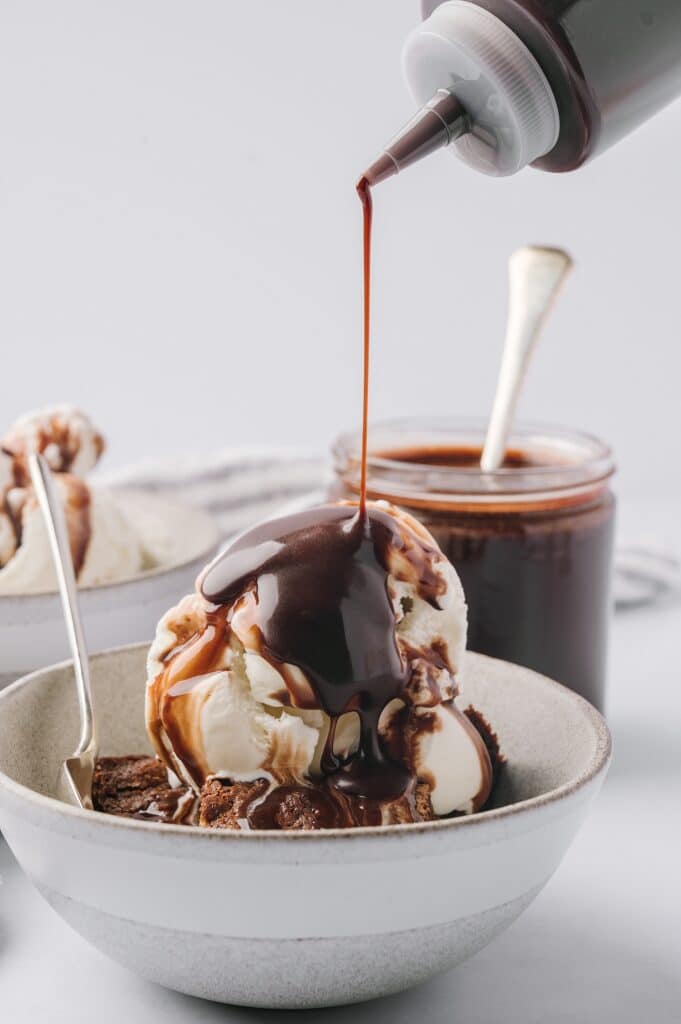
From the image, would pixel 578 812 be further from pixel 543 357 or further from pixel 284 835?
pixel 543 357

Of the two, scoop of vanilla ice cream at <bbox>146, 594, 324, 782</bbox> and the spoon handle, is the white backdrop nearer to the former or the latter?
the spoon handle

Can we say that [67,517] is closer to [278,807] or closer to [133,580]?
[133,580]

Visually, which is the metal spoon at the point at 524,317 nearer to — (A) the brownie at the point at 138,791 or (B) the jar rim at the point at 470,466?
(B) the jar rim at the point at 470,466

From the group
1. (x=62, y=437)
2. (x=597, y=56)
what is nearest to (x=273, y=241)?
A: (x=62, y=437)

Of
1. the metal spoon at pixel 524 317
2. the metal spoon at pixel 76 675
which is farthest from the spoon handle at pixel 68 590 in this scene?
the metal spoon at pixel 524 317

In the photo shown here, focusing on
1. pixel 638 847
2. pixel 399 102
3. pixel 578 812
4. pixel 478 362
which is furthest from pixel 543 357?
pixel 578 812

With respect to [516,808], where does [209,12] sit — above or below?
above
